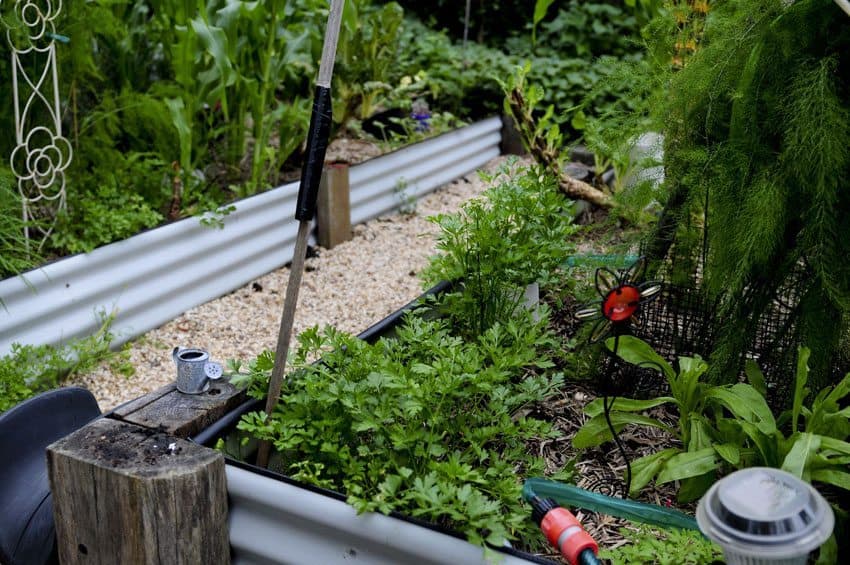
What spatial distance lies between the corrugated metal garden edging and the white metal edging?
64.9 inches

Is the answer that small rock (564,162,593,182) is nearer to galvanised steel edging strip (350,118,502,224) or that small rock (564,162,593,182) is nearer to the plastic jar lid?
galvanised steel edging strip (350,118,502,224)

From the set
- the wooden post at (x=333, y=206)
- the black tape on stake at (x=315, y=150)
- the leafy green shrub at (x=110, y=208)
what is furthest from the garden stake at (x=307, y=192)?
the wooden post at (x=333, y=206)

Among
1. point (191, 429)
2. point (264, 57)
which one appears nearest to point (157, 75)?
point (264, 57)

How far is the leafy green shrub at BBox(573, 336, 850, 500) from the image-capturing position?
5.96 ft

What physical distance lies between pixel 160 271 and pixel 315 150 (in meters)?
1.91

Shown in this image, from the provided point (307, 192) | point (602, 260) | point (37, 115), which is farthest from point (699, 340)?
point (37, 115)

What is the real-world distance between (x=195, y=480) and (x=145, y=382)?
5.37ft

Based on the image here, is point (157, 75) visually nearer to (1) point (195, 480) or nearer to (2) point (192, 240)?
(2) point (192, 240)

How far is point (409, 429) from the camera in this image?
76.5 inches

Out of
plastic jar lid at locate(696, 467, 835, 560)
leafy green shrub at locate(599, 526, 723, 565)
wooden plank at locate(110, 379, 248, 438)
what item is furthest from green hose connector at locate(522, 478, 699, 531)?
wooden plank at locate(110, 379, 248, 438)

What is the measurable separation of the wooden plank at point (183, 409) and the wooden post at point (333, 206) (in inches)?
92.8

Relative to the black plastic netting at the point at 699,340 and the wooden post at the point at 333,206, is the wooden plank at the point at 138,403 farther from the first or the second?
the wooden post at the point at 333,206

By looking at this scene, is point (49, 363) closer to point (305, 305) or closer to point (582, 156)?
point (305, 305)

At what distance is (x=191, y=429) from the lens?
84.0 inches
